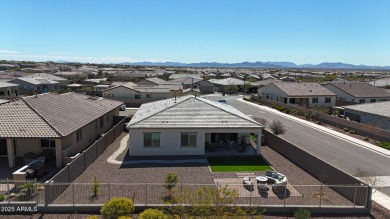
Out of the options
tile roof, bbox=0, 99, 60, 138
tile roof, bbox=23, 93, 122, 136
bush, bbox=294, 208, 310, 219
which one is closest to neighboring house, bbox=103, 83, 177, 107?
tile roof, bbox=23, 93, 122, 136

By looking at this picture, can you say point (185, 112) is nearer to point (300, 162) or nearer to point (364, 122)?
point (300, 162)

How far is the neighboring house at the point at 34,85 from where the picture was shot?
7456 centimetres

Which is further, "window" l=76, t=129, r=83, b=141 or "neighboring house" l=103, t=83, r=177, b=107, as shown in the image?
"neighboring house" l=103, t=83, r=177, b=107

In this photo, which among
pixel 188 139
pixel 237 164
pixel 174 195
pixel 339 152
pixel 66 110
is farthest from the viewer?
pixel 339 152

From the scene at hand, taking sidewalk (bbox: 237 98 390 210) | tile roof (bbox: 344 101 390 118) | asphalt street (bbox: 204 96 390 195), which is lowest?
asphalt street (bbox: 204 96 390 195)

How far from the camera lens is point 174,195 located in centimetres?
1775

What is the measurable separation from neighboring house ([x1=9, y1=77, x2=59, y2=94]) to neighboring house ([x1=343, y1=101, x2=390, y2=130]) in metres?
63.1

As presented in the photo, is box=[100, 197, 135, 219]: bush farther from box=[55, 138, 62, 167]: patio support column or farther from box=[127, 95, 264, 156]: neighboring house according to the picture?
box=[127, 95, 264, 156]: neighboring house

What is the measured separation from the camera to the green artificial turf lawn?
79.6 ft

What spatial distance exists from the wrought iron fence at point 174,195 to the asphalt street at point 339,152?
4.54 m

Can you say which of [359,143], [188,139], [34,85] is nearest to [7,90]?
[34,85]

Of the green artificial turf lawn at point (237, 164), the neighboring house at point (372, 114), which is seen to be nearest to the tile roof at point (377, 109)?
the neighboring house at point (372, 114)

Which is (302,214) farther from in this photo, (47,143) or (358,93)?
(358,93)

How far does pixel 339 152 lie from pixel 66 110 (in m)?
25.4
